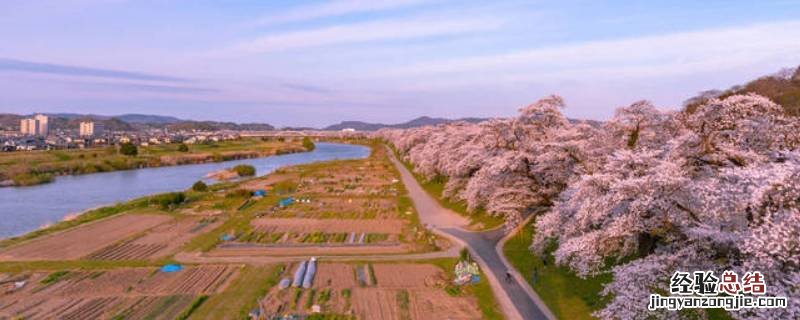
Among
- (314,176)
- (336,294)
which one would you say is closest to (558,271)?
(336,294)

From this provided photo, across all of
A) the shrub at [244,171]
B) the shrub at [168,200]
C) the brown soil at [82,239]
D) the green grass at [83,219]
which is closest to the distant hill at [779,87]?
the brown soil at [82,239]

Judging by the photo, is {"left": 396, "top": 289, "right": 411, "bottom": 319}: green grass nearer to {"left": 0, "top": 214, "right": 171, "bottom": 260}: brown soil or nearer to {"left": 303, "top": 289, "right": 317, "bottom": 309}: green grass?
{"left": 303, "top": 289, "right": 317, "bottom": 309}: green grass

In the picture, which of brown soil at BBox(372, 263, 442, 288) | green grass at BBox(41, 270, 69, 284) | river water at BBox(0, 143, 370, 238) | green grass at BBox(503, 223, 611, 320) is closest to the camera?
green grass at BBox(503, 223, 611, 320)

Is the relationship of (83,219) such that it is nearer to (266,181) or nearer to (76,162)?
(266,181)

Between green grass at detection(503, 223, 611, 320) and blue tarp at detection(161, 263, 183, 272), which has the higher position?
green grass at detection(503, 223, 611, 320)

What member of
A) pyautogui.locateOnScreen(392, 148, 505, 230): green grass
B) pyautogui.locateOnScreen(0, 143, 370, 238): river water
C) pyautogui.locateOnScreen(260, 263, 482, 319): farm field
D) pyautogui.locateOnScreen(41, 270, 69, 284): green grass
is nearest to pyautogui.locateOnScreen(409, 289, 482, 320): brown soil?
pyautogui.locateOnScreen(260, 263, 482, 319): farm field
